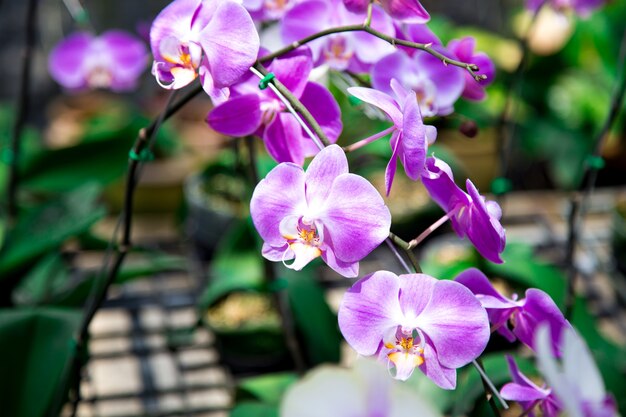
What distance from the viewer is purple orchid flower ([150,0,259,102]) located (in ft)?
1.39

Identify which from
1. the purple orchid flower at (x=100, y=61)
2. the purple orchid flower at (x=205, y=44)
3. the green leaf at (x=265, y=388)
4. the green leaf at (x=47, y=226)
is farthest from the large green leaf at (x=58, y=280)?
the purple orchid flower at (x=205, y=44)

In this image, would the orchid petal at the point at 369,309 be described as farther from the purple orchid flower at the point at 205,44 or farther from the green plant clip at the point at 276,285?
the green plant clip at the point at 276,285

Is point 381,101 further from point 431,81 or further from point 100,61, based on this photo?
point 100,61

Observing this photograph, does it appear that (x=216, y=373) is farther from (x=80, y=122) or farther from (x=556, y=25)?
(x=556, y=25)

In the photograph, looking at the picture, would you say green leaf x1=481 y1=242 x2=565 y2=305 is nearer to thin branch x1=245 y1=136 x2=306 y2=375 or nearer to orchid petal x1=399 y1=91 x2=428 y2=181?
thin branch x1=245 y1=136 x2=306 y2=375

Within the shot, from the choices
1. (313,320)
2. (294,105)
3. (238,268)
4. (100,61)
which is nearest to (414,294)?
(294,105)

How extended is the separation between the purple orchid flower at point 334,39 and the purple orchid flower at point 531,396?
0.75 ft

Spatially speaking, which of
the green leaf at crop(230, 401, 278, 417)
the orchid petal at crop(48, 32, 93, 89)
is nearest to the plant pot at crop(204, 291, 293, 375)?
the green leaf at crop(230, 401, 278, 417)

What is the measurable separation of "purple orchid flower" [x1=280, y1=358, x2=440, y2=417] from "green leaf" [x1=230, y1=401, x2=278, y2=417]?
0.38 meters

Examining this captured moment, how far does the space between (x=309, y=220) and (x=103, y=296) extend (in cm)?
25

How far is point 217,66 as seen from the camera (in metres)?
0.43

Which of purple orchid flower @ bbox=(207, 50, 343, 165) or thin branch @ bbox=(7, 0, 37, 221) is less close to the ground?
purple orchid flower @ bbox=(207, 50, 343, 165)

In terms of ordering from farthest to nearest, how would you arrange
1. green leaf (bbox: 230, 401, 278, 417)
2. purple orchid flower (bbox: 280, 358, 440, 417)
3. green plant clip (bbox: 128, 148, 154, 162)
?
green leaf (bbox: 230, 401, 278, 417), green plant clip (bbox: 128, 148, 154, 162), purple orchid flower (bbox: 280, 358, 440, 417)

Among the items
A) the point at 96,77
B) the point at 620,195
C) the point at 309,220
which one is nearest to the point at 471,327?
the point at 309,220
